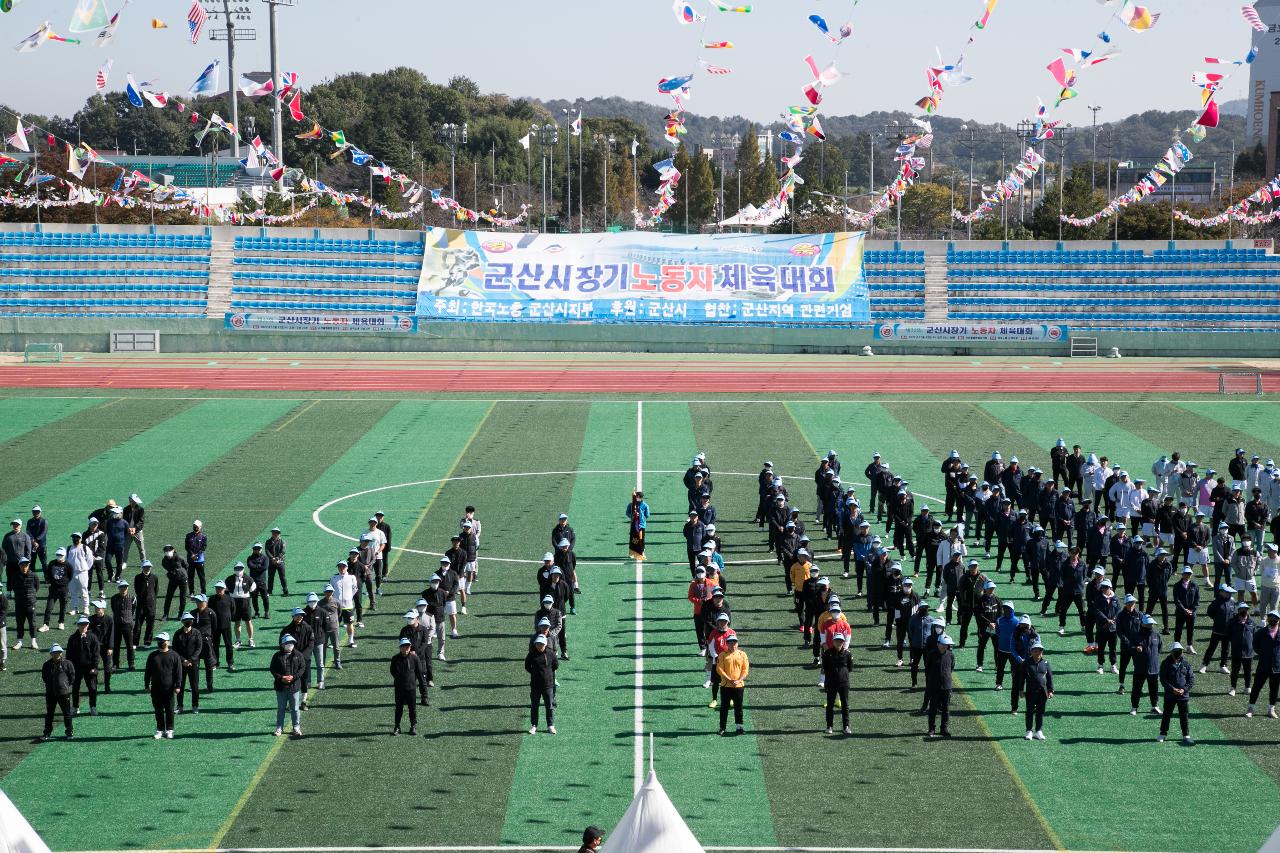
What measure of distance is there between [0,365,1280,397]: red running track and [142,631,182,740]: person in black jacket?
30.7 metres

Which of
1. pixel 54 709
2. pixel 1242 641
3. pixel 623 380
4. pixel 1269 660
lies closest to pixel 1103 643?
pixel 1242 641

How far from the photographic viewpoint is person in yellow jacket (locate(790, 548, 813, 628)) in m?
21.7

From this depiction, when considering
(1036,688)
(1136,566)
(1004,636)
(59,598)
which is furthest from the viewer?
(1136,566)

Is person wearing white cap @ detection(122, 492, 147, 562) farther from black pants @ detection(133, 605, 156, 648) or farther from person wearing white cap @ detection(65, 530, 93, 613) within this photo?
black pants @ detection(133, 605, 156, 648)

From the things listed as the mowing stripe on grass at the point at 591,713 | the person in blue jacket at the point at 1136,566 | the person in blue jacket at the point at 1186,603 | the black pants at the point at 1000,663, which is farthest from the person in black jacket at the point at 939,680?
the person in blue jacket at the point at 1136,566

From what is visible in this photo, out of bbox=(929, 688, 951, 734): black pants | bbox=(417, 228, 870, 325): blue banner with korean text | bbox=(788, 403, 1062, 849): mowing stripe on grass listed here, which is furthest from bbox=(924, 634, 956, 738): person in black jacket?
bbox=(417, 228, 870, 325): blue banner with korean text

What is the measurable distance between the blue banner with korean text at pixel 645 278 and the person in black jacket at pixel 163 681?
45.4 metres

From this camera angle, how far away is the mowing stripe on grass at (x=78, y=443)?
106 feet

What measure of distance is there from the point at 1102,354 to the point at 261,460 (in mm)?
36261

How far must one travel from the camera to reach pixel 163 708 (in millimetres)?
17266

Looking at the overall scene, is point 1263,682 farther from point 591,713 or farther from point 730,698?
point 591,713

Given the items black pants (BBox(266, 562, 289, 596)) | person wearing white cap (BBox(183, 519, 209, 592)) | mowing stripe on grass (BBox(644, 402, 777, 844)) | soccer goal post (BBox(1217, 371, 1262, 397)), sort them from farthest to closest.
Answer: soccer goal post (BBox(1217, 371, 1262, 397)) < person wearing white cap (BBox(183, 519, 209, 592)) < black pants (BBox(266, 562, 289, 596)) < mowing stripe on grass (BBox(644, 402, 777, 844))

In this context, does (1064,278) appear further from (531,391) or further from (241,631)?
(241,631)

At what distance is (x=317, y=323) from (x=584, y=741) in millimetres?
46022
